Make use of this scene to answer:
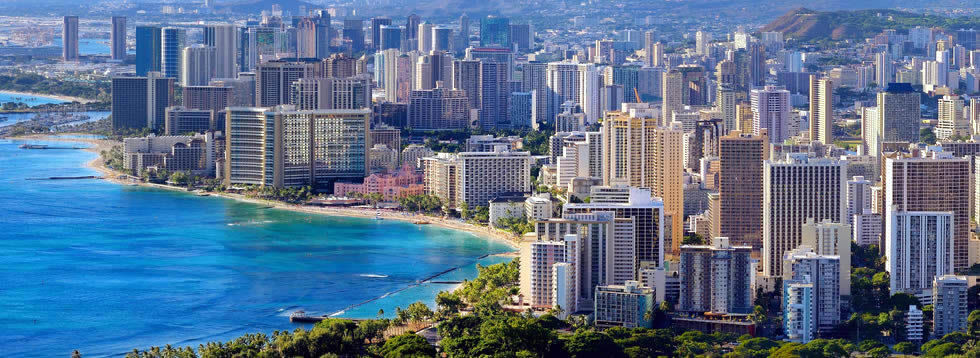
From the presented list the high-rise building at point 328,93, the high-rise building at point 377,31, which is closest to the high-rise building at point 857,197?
the high-rise building at point 328,93

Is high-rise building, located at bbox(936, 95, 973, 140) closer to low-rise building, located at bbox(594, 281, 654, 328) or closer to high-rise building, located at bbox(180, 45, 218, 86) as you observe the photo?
high-rise building, located at bbox(180, 45, 218, 86)

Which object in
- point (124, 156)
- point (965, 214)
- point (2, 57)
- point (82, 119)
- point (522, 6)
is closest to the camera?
point (965, 214)

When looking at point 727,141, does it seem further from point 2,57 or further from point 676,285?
point 2,57

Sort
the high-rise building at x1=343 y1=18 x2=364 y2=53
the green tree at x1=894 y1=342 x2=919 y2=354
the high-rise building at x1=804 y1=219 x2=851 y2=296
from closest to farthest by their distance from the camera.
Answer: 1. the green tree at x1=894 y1=342 x2=919 y2=354
2. the high-rise building at x1=804 y1=219 x2=851 y2=296
3. the high-rise building at x1=343 y1=18 x2=364 y2=53

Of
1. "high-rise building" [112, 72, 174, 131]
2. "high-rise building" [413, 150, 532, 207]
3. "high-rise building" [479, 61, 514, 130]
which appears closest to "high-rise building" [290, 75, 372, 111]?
"high-rise building" [112, 72, 174, 131]

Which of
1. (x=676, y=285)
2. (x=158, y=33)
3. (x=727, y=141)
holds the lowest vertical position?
(x=676, y=285)

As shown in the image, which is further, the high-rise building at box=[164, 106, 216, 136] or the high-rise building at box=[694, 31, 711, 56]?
the high-rise building at box=[694, 31, 711, 56]

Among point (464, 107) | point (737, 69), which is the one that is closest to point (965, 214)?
point (464, 107)
